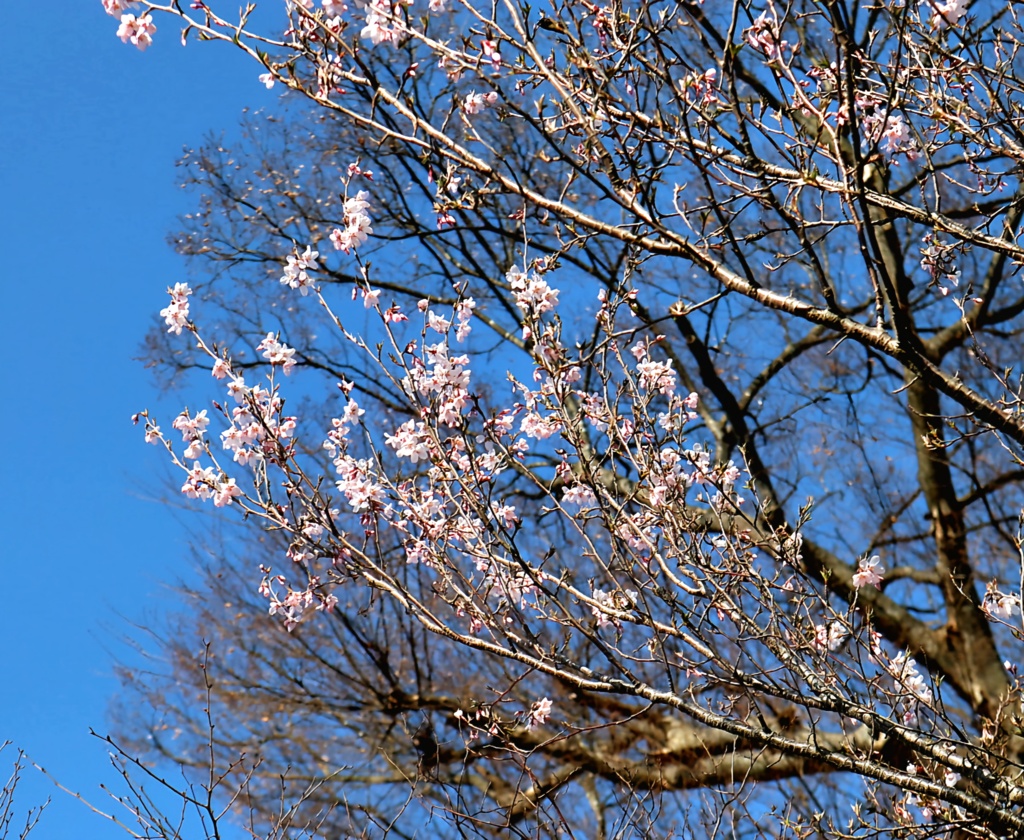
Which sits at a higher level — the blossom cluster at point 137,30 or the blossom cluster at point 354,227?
the blossom cluster at point 137,30

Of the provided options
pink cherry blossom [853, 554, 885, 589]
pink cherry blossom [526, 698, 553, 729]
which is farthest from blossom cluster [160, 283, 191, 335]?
pink cherry blossom [853, 554, 885, 589]

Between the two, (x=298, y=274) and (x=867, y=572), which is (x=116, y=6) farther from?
(x=867, y=572)

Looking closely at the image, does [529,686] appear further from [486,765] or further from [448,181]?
Result: [448,181]

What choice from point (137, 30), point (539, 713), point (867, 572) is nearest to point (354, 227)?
point (137, 30)

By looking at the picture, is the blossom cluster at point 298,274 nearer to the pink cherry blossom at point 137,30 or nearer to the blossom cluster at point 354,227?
the blossom cluster at point 354,227

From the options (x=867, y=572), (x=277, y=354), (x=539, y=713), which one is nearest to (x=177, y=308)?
(x=277, y=354)

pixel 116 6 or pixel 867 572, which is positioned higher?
pixel 116 6

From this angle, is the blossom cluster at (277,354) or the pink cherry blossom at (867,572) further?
the pink cherry blossom at (867,572)

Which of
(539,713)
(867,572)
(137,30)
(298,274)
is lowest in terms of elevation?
(539,713)

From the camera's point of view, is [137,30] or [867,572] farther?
[867,572]

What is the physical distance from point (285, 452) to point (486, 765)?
682cm

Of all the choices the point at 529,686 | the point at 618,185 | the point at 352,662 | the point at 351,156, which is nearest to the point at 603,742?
the point at 529,686

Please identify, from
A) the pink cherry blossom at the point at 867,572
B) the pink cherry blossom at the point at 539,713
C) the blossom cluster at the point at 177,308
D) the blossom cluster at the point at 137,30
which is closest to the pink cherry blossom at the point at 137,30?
the blossom cluster at the point at 137,30

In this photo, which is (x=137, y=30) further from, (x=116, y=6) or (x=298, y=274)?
(x=298, y=274)
